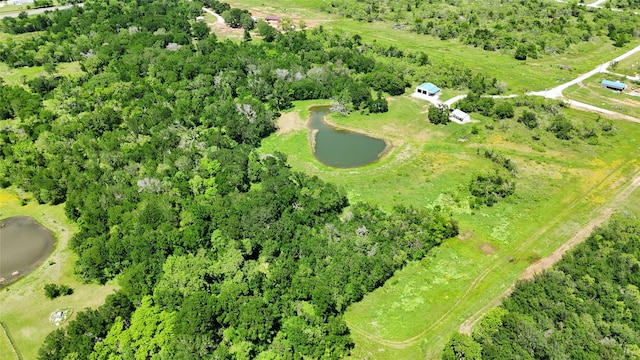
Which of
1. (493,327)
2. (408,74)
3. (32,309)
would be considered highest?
(408,74)

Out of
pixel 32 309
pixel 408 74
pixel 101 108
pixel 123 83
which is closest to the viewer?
pixel 32 309

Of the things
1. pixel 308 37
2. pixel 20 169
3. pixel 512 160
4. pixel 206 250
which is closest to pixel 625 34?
pixel 512 160

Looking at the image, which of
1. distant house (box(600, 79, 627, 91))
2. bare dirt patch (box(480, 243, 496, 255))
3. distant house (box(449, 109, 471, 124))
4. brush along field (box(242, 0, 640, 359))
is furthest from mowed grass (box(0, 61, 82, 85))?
distant house (box(600, 79, 627, 91))

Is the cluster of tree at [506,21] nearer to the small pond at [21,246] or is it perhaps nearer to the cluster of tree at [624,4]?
the cluster of tree at [624,4]

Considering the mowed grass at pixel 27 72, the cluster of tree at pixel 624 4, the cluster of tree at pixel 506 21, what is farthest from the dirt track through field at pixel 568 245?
the mowed grass at pixel 27 72

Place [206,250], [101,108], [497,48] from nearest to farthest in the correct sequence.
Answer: [206,250]
[101,108]
[497,48]

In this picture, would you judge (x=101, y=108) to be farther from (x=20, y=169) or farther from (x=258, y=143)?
(x=258, y=143)

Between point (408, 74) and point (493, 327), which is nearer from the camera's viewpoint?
point (493, 327)
